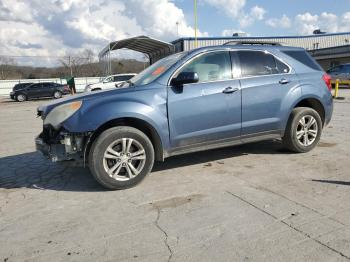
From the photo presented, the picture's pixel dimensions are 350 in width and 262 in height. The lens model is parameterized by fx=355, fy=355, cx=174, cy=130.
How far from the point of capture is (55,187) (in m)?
4.73

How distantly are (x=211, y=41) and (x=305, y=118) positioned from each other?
112 ft

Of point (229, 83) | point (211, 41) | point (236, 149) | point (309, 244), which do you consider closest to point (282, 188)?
point (309, 244)

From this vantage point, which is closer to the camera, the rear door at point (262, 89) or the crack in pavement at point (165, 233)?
the crack in pavement at point (165, 233)

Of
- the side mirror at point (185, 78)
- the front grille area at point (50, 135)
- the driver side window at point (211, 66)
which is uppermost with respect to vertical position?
the driver side window at point (211, 66)

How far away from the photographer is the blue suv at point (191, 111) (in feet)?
14.4

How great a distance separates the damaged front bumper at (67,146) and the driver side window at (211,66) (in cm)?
167

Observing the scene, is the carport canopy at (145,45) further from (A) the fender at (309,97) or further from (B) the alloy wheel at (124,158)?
(B) the alloy wheel at (124,158)

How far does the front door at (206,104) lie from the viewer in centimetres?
477

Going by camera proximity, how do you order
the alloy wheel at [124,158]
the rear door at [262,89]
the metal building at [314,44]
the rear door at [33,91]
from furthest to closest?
the metal building at [314,44], the rear door at [33,91], the rear door at [262,89], the alloy wheel at [124,158]

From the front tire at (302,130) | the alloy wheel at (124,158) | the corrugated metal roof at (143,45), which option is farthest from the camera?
the corrugated metal roof at (143,45)

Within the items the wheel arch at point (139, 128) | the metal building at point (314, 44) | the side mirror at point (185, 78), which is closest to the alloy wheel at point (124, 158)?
the wheel arch at point (139, 128)

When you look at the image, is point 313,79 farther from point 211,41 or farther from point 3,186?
point 211,41

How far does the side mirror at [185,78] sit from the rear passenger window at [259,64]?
98 centimetres

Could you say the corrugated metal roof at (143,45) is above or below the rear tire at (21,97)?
above
